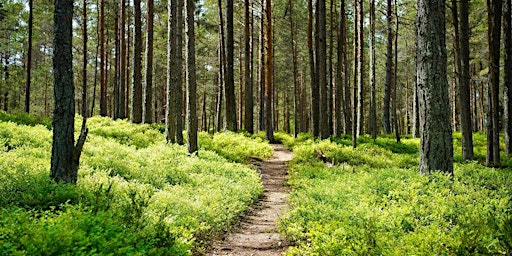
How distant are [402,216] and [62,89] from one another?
19.1ft

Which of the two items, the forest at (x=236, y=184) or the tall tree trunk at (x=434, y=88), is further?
the tall tree trunk at (x=434, y=88)

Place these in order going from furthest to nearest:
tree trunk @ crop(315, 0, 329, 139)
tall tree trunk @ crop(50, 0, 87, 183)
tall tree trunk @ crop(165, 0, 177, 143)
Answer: tree trunk @ crop(315, 0, 329, 139), tall tree trunk @ crop(165, 0, 177, 143), tall tree trunk @ crop(50, 0, 87, 183)

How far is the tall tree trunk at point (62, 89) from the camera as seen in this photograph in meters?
5.95

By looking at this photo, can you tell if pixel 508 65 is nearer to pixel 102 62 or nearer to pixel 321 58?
pixel 321 58

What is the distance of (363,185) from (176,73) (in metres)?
8.34

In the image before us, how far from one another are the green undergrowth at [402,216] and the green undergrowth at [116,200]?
1577mm

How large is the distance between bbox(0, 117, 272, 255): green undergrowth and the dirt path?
260 mm

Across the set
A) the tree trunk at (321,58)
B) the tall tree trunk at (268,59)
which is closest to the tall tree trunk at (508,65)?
the tree trunk at (321,58)

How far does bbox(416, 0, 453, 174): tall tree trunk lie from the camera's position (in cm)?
828

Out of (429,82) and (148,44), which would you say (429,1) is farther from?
(148,44)

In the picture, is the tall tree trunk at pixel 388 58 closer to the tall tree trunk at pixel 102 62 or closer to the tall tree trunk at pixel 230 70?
the tall tree trunk at pixel 230 70

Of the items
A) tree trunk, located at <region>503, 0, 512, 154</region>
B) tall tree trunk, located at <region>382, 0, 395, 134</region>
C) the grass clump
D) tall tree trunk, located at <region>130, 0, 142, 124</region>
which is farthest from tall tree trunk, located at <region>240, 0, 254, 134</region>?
tree trunk, located at <region>503, 0, 512, 154</region>

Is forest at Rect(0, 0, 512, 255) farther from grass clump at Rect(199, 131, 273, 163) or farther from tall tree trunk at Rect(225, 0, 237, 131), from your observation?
tall tree trunk at Rect(225, 0, 237, 131)

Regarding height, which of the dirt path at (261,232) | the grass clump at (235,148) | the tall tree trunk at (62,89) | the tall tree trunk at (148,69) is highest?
the tall tree trunk at (148,69)
